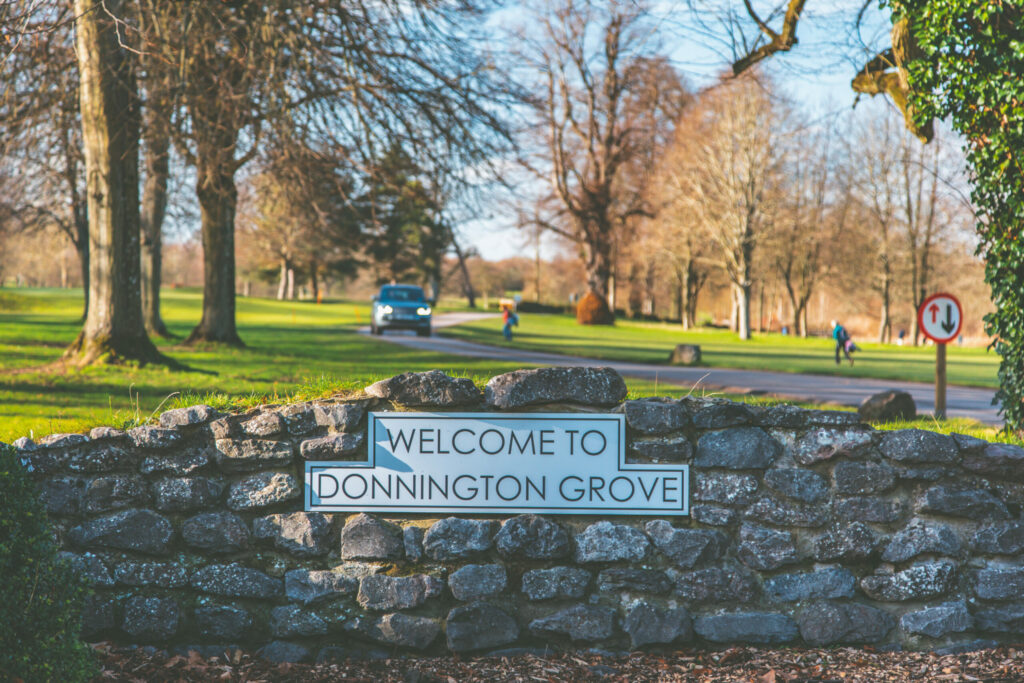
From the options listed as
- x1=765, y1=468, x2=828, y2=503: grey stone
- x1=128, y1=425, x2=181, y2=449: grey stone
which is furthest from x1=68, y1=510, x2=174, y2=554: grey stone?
x1=765, y1=468, x2=828, y2=503: grey stone

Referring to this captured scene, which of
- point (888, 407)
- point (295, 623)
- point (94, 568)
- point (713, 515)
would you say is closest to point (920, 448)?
point (713, 515)

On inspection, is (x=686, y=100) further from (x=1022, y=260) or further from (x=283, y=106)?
(x=1022, y=260)

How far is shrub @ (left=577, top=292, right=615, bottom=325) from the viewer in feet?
142

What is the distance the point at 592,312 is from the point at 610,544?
128 ft

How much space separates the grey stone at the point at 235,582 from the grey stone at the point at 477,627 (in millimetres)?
977

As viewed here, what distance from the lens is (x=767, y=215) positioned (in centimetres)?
3906

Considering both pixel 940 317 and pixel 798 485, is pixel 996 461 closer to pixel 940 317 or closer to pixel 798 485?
pixel 798 485

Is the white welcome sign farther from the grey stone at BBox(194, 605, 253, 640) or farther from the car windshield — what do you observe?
the car windshield

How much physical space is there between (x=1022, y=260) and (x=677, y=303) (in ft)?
194

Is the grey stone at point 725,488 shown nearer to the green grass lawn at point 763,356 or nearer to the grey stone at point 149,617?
the grey stone at point 149,617

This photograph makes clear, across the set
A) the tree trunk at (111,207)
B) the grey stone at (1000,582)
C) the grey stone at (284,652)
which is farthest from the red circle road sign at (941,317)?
the tree trunk at (111,207)

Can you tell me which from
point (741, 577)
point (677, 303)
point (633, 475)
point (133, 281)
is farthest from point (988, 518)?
point (677, 303)

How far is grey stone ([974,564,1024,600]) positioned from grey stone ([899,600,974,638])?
0.15 meters

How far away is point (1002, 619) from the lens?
4.57 m
